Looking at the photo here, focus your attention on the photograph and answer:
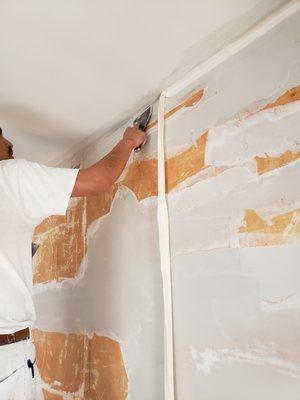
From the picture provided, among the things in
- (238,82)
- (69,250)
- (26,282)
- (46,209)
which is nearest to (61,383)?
(69,250)

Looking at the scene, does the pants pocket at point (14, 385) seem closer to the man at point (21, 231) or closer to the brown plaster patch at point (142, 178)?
the man at point (21, 231)

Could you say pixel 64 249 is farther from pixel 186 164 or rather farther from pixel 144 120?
pixel 186 164

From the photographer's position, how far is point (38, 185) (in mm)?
1311

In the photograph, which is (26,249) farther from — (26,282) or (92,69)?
(92,69)

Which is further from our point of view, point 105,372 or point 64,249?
point 64,249

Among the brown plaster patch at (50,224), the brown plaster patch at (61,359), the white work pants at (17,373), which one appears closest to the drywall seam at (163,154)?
the white work pants at (17,373)

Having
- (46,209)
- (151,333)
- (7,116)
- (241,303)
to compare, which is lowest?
(151,333)

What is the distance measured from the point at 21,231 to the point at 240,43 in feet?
3.67

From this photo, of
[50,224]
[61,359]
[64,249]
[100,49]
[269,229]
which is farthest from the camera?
[50,224]

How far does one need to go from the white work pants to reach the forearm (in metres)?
0.75

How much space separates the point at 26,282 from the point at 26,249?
14 cm

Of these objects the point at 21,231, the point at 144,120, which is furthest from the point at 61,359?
the point at 144,120

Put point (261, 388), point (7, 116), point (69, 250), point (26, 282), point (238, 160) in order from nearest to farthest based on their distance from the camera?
point (261, 388), point (238, 160), point (26, 282), point (7, 116), point (69, 250)

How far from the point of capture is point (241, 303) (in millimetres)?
1059
